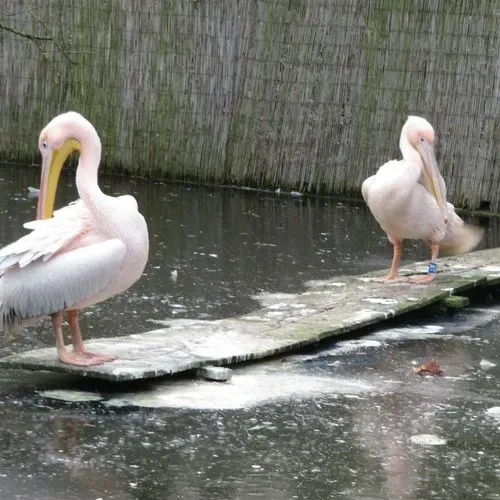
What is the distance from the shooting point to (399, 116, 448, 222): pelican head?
27.1 feet

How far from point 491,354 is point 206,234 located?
380cm

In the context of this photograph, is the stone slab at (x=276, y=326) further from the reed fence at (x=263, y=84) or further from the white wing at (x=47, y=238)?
the reed fence at (x=263, y=84)

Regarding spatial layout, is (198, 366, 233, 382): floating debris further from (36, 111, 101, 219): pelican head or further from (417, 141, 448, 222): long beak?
(417, 141, 448, 222): long beak

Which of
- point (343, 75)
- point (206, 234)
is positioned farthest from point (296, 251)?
point (343, 75)

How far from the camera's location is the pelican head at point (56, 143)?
19.5 feet

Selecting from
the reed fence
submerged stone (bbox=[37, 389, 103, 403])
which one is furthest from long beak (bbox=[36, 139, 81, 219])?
the reed fence

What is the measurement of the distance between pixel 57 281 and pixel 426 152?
11.8ft

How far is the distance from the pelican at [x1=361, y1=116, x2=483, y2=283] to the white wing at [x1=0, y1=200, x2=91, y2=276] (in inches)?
108

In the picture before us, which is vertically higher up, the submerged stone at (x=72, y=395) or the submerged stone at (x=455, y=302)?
the submerged stone at (x=455, y=302)

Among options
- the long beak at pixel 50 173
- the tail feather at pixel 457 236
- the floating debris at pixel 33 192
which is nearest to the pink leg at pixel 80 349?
the long beak at pixel 50 173

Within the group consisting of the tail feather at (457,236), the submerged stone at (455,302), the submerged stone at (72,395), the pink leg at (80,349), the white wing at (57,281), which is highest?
the white wing at (57,281)

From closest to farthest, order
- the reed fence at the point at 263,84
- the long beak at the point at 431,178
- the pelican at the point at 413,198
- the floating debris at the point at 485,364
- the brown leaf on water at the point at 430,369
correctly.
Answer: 1. the brown leaf on water at the point at 430,369
2. the floating debris at the point at 485,364
3. the pelican at the point at 413,198
4. the long beak at the point at 431,178
5. the reed fence at the point at 263,84

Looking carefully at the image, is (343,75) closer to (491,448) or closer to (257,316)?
(257,316)

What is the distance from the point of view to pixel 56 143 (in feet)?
19.6
